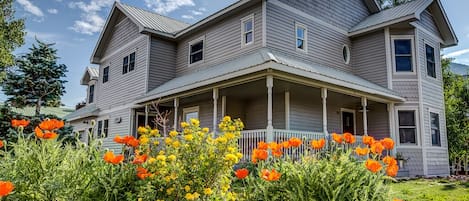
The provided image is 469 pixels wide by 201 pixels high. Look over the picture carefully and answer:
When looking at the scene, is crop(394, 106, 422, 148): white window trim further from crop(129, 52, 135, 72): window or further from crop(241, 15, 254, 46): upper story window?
crop(129, 52, 135, 72): window

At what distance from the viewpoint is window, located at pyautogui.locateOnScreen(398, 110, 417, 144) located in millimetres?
12227

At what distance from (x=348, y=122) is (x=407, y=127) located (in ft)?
6.94

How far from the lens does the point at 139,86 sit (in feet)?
48.3

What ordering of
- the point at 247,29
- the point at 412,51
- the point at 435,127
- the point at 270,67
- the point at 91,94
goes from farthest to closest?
the point at 91,94
the point at 435,127
the point at 412,51
the point at 247,29
the point at 270,67

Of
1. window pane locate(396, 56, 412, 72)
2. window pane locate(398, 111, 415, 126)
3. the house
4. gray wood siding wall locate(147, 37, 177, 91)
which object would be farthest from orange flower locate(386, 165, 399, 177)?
gray wood siding wall locate(147, 37, 177, 91)

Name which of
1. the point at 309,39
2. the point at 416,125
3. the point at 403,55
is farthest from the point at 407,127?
the point at 309,39

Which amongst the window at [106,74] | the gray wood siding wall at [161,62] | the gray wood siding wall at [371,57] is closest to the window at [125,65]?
the window at [106,74]

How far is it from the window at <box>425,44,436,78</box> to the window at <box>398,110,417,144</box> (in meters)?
2.06

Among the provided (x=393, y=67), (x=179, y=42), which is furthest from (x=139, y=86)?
(x=393, y=67)

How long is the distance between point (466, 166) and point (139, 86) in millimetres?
15961

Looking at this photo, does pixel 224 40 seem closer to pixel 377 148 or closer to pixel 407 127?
pixel 407 127

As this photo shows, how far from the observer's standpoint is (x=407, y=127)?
1231 centimetres

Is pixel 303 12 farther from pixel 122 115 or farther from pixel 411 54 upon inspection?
pixel 122 115

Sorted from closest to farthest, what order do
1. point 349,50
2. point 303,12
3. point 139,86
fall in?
point 303,12, point 349,50, point 139,86
